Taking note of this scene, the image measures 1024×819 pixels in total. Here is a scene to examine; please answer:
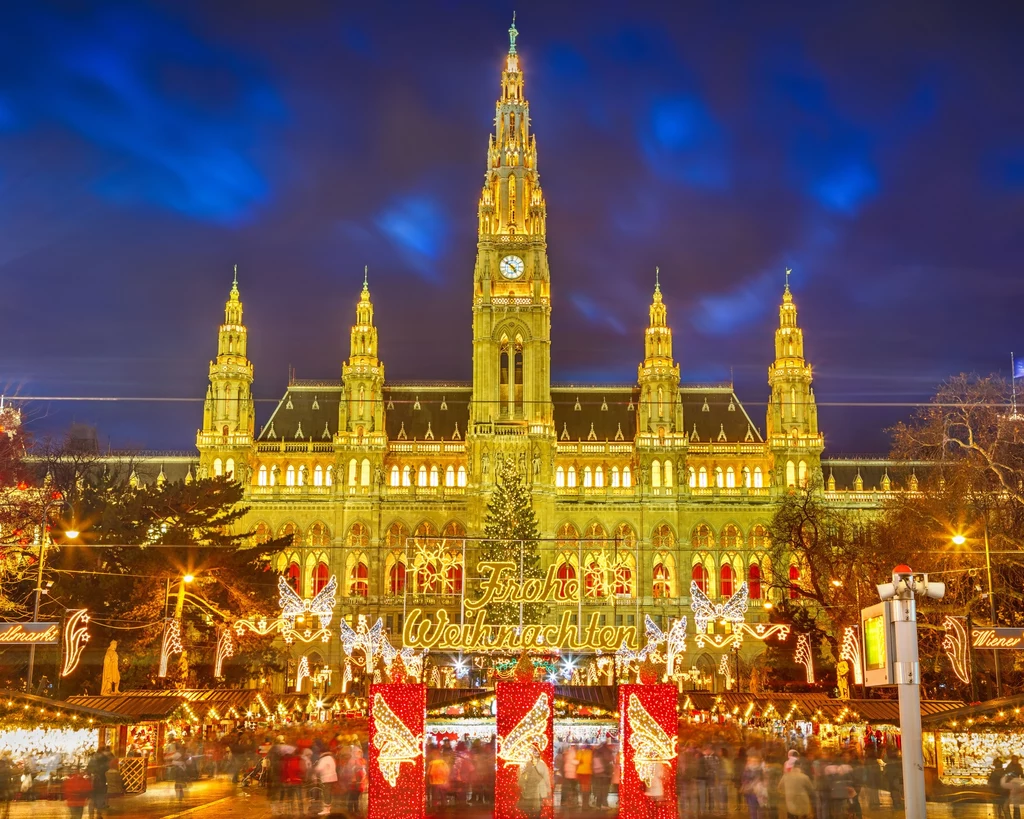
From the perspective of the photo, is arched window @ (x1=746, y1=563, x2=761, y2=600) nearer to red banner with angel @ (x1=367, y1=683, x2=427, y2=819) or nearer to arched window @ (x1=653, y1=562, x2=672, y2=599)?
arched window @ (x1=653, y1=562, x2=672, y2=599)

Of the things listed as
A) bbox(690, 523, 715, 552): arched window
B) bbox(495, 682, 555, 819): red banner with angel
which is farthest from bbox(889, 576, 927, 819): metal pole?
bbox(690, 523, 715, 552): arched window

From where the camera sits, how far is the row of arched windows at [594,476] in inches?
3236

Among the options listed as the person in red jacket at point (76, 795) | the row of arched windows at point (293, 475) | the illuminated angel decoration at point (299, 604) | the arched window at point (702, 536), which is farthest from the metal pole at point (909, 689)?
the row of arched windows at point (293, 475)

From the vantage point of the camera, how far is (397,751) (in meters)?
20.4

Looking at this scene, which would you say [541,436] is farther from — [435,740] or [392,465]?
[435,740]

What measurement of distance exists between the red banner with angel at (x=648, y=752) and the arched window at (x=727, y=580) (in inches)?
2449

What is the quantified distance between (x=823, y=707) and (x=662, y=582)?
45.9 m

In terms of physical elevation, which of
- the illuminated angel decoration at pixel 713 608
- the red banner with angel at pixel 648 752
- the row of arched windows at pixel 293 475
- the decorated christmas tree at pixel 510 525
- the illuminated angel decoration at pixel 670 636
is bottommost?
the red banner with angel at pixel 648 752

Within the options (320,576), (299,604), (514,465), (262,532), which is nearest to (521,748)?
(299,604)

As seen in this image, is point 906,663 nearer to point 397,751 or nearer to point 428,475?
point 397,751

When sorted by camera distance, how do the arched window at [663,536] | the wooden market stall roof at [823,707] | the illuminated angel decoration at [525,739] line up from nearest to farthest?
the illuminated angel decoration at [525,739] < the wooden market stall roof at [823,707] < the arched window at [663,536]

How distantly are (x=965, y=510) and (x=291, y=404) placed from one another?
187 feet

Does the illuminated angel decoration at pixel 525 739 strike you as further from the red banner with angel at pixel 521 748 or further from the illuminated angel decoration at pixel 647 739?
the illuminated angel decoration at pixel 647 739

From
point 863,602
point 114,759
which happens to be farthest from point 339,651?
point 114,759
